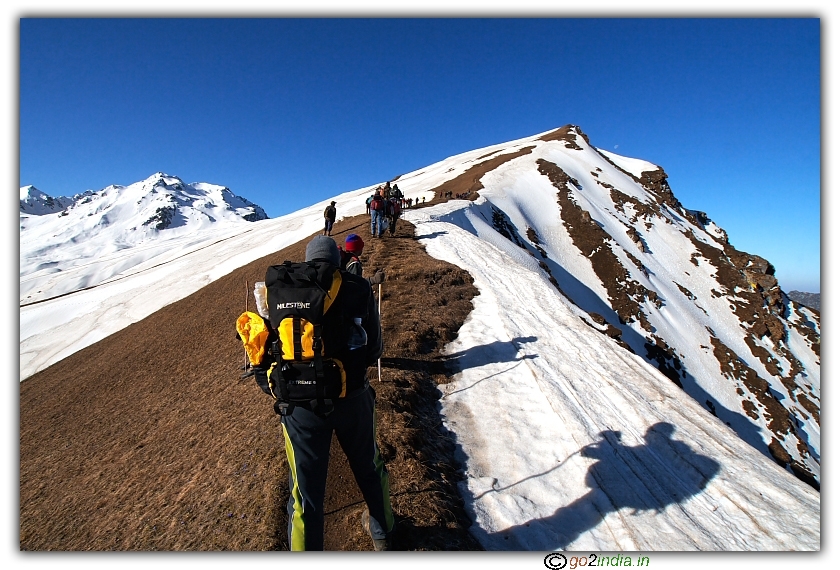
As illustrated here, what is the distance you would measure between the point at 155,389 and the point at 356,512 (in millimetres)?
10136

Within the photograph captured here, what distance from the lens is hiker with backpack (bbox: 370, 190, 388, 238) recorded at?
18.0m

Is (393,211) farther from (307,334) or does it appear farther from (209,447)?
(307,334)

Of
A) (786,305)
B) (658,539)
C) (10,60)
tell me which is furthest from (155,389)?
(786,305)

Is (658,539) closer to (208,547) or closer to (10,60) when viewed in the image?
(208,547)

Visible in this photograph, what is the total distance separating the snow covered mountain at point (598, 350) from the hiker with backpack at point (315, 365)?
2803mm

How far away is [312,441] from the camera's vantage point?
11.2ft

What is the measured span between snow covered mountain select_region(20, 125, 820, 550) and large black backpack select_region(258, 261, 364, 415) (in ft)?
11.6

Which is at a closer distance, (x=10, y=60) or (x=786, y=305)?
(x=10, y=60)

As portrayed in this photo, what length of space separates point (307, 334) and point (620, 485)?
6162 mm

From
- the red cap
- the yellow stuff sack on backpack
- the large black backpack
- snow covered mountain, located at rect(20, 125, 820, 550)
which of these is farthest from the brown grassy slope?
the yellow stuff sack on backpack

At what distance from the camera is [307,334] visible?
319 cm

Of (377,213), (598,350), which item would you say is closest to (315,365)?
(598,350)

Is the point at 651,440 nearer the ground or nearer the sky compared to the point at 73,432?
nearer the ground

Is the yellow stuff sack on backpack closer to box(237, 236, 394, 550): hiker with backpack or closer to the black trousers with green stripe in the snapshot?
box(237, 236, 394, 550): hiker with backpack
